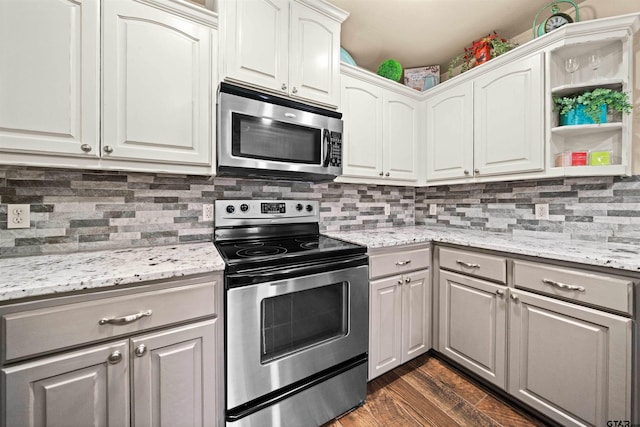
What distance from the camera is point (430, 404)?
5.09 ft

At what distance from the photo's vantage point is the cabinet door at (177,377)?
99cm

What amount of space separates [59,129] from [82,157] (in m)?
0.13

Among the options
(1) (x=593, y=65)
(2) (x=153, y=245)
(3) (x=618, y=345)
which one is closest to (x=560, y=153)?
(1) (x=593, y=65)

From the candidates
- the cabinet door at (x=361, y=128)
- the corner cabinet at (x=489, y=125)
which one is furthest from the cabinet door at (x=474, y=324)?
the cabinet door at (x=361, y=128)

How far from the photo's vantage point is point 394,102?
7.27ft

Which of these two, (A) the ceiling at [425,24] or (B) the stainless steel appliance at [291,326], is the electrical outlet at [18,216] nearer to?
(B) the stainless steel appliance at [291,326]

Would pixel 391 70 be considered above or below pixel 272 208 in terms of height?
above

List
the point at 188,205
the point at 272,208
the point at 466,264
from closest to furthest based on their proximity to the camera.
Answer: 1. the point at 188,205
2. the point at 466,264
3. the point at 272,208

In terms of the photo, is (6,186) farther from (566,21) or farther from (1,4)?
(566,21)

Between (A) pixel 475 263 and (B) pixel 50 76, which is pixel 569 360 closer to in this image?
(A) pixel 475 263

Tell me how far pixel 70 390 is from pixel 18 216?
2.94ft

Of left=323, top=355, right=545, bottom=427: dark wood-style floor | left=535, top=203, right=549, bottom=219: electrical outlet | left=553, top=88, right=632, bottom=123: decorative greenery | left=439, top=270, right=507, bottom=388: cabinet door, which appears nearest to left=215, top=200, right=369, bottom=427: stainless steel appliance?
left=323, top=355, right=545, bottom=427: dark wood-style floor

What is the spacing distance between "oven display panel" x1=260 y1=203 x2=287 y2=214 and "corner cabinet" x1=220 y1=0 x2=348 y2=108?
2.35 feet

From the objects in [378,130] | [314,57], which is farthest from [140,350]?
[378,130]
